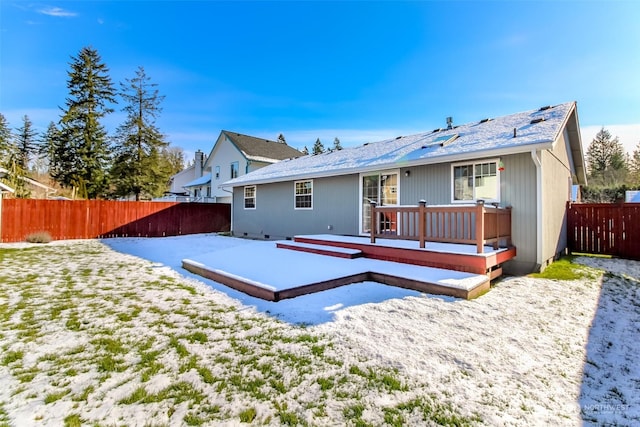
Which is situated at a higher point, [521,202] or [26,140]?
[26,140]

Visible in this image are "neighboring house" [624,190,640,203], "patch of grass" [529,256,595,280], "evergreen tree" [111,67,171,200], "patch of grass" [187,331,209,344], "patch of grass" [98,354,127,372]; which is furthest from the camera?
"evergreen tree" [111,67,171,200]

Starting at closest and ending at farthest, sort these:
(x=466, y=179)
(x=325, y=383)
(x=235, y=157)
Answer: (x=325, y=383), (x=466, y=179), (x=235, y=157)

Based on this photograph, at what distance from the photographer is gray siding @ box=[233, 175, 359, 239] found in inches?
378

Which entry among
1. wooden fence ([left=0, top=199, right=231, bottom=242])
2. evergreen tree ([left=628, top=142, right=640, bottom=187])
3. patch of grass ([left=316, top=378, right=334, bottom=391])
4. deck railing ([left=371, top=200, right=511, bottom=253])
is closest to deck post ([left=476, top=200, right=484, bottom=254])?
deck railing ([left=371, top=200, right=511, bottom=253])

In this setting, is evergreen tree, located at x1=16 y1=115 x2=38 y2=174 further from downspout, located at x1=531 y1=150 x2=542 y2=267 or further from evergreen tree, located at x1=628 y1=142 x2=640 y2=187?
evergreen tree, located at x1=628 y1=142 x2=640 y2=187

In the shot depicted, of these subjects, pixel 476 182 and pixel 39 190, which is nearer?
pixel 476 182

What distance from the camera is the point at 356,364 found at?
104 inches

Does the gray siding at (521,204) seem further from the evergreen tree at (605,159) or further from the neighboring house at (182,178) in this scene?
the neighboring house at (182,178)

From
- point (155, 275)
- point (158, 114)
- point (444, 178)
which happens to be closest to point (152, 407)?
point (155, 275)

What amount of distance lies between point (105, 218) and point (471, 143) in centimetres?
1568

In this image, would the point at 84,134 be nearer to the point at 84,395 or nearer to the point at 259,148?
the point at 259,148

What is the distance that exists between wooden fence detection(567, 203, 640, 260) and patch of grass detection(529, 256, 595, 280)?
2.31 metres

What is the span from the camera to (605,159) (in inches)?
1223

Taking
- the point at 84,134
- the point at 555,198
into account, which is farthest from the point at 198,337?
the point at 84,134
